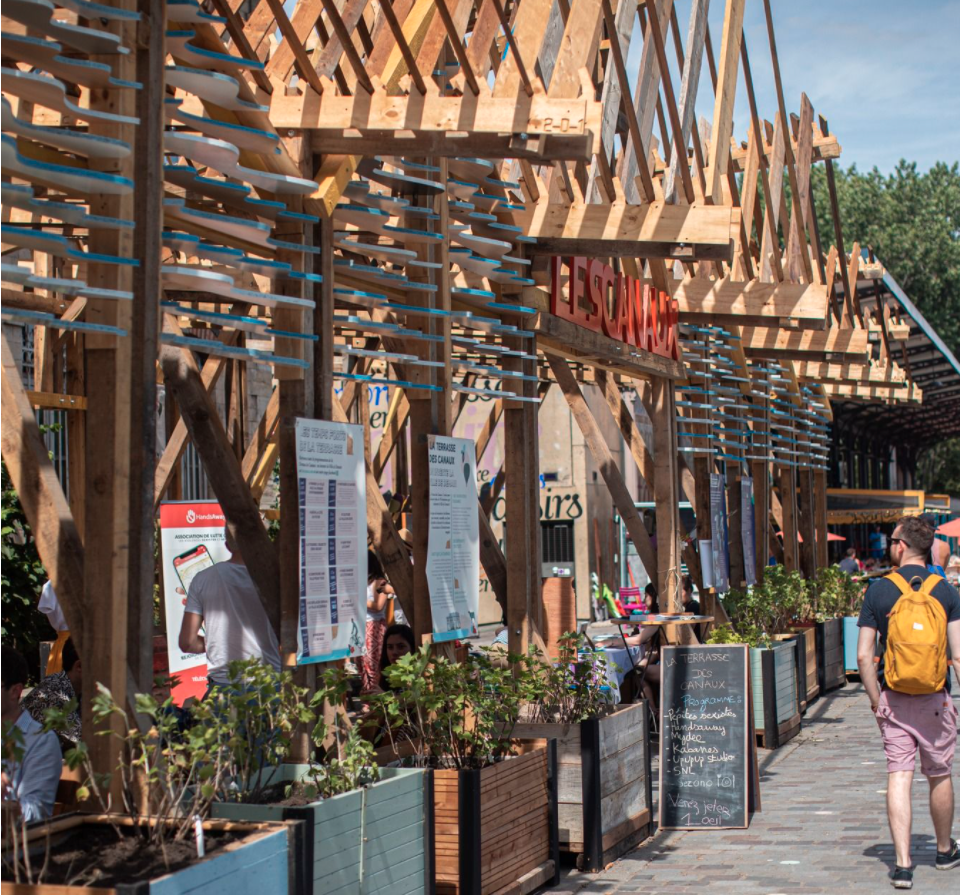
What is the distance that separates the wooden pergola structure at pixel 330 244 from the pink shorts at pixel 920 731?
2.35 m

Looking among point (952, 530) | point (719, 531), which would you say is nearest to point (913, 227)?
point (952, 530)

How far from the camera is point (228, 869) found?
166 inches

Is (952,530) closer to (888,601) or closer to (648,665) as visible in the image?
(648,665)

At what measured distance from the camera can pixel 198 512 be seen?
988 centimetres

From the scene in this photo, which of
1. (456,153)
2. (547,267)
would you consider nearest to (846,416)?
(547,267)

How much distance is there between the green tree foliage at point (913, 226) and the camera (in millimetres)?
53656

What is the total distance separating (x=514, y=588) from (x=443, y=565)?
4.89 ft

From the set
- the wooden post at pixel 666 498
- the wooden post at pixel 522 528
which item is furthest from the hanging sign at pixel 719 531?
the wooden post at pixel 522 528

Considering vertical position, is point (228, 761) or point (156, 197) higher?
point (156, 197)

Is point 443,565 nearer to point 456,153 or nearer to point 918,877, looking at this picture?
point 456,153

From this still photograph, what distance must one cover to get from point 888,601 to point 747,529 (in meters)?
9.00

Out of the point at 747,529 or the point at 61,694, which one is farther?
the point at 747,529

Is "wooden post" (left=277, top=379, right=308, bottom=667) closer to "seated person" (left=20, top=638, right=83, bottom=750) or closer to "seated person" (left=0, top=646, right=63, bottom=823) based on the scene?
"seated person" (left=0, top=646, right=63, bottom=823)

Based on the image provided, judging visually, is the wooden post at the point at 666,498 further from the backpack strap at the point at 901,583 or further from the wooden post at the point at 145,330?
the wooden post at the point at 145,330
